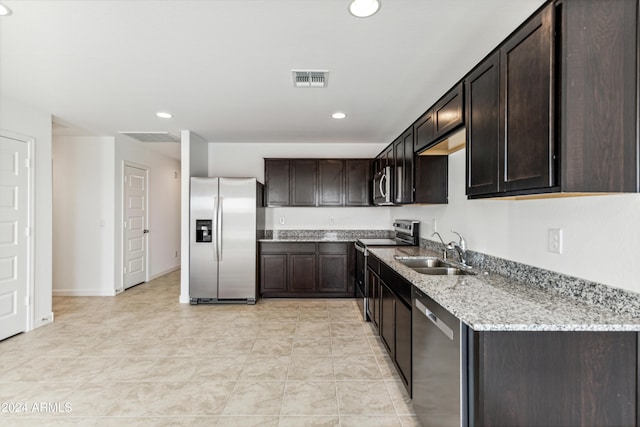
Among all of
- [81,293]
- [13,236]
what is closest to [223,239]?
[13,236]

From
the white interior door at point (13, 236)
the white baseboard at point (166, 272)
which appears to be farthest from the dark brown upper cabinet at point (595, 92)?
the white baseboard at point (166, 272)

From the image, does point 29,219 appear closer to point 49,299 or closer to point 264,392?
point 49,299

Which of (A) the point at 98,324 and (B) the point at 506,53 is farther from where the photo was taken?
(A) the point at 98,324

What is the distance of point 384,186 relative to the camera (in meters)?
4.13

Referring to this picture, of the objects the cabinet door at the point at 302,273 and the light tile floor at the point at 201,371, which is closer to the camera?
the light tile floor at the point at 201,371

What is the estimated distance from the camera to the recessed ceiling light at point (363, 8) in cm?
172

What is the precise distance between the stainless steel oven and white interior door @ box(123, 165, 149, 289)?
3.85m

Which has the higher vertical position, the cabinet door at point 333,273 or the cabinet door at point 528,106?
the cabinet door at point 528,106

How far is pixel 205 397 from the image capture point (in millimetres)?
2273

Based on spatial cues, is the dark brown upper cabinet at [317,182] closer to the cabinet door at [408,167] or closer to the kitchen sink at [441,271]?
the cabinet door at [408,167]

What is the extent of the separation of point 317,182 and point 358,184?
65 centimetres

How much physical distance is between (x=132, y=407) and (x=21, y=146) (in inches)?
120

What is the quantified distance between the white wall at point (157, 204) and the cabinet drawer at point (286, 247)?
2.43 meters

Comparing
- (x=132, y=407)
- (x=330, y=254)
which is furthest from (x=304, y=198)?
(x=132, y=407)
